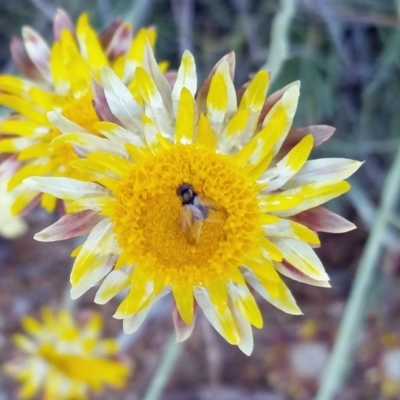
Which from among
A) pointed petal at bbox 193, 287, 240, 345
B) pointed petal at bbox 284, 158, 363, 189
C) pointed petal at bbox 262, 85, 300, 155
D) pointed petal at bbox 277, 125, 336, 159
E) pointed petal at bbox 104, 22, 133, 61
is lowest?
pointed petal at bbox 193, 287, 240, 345

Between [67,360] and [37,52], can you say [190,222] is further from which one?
[67,360]

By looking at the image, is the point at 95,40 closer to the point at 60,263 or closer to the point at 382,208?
the point at 382,208

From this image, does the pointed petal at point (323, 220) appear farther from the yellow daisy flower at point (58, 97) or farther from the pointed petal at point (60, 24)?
the pointed petal at point (60, 24)

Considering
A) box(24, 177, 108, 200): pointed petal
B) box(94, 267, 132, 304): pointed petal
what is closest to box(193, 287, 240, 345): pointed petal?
box(94, 267, 132, 304): pointed petal

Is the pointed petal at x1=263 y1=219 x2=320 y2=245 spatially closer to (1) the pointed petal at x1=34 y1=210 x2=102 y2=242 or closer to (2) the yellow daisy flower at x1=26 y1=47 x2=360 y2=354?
(2) the yellow daisy flower at x1=26 y1=47 x2=360 y2=354

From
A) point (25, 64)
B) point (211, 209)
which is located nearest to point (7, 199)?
point (25, 64)

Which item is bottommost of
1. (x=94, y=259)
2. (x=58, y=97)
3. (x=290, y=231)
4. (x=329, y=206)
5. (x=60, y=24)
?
(x=329, y=206)
